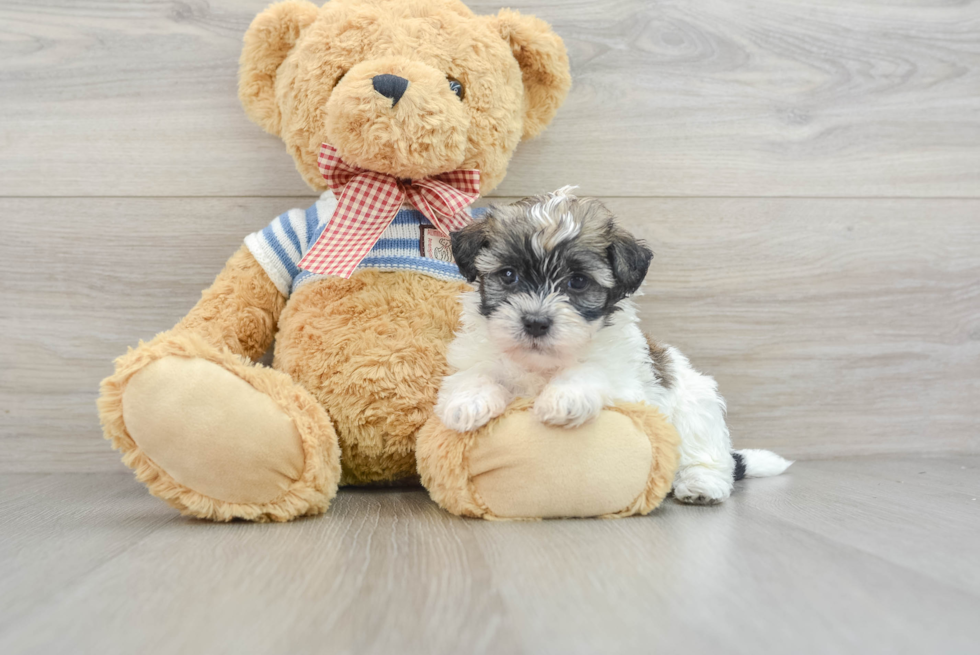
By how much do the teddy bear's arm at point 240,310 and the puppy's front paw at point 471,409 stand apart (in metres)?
0.58

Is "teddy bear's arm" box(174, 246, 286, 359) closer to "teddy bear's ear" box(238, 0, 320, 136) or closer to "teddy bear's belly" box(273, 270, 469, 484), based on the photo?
"teddy bear's belly" box(273, 270, 469, 484)

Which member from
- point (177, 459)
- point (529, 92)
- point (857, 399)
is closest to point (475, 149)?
point (529, 92)

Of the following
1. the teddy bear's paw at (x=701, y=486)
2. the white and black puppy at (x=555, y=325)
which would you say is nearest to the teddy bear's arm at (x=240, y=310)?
the white and black puppy at (x=555, y=325)

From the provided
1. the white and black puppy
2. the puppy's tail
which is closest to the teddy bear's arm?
the white and black puppy

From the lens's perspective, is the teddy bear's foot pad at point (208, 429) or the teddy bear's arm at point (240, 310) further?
the teddy bear's arm at point (240, 310)

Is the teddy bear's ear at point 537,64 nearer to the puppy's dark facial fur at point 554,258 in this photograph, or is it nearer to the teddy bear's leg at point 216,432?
the puppy's dark facial fur at point 554,258

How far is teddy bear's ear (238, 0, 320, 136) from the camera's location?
1675 millimetres

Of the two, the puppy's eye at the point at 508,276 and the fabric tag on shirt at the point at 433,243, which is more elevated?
the puppy's eye at the point at 508,276

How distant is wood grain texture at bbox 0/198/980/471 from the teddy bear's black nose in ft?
2.09

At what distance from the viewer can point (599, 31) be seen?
200 centimetres

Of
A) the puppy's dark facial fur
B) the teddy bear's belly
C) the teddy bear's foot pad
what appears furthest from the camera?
the teddy bear's belly

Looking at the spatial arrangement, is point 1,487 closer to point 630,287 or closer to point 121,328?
point 121,328

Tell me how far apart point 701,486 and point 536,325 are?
586mm

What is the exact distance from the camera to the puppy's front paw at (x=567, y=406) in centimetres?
132
